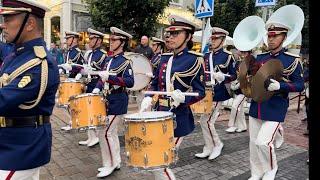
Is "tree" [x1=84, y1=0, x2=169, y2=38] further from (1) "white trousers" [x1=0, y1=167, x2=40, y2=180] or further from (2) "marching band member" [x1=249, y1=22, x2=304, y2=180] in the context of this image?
(1) "white trousers" [x1=0, y1=167, x2=40, y2=180]

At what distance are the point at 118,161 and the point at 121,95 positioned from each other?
98cm

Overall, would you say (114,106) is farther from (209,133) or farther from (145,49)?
(145,49)

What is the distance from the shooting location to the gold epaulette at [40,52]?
9.14ft

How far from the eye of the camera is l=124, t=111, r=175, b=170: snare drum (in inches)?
131

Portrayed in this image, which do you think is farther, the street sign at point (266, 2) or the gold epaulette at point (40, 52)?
the street sign at point (266, 2)

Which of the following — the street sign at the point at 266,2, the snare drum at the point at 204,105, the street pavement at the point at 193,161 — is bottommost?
the street pavement at the point at 193,161

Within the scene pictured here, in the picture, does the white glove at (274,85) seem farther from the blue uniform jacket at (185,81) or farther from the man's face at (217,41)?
the man's face at (217,41)

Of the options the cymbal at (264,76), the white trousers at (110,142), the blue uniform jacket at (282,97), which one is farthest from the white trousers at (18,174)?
the blue uniform jacket at (282,97)

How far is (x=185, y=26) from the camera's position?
425 cm

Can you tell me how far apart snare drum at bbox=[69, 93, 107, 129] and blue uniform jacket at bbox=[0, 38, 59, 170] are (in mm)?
1823

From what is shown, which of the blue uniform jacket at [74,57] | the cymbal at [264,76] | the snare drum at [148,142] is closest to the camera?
the snare drum at [148,142]

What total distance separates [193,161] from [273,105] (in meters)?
1.88
